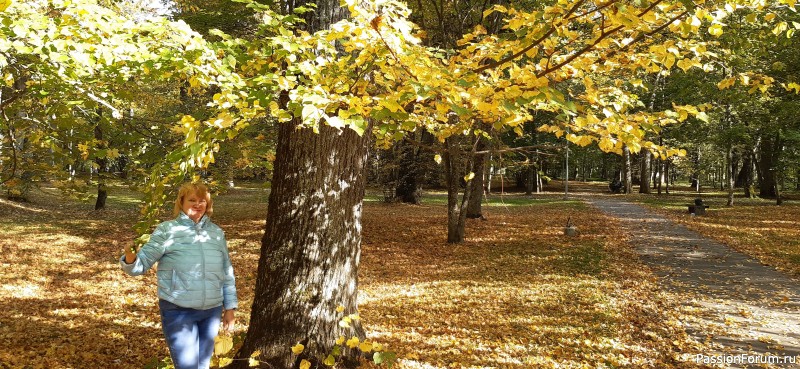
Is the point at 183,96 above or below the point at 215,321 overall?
above

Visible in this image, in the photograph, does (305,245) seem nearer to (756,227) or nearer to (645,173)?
(756,227)

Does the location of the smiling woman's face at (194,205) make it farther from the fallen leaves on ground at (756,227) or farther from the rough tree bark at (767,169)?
the rough tree bark at (767,169)

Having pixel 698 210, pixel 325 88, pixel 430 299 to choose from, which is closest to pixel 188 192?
pixel 325 88

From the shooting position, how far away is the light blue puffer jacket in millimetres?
3040

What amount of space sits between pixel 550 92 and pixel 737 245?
12.8 metres

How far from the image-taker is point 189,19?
13742mm

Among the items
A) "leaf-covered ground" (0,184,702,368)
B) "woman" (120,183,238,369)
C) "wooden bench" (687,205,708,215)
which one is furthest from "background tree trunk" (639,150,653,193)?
"woman" (120,183,238,369)

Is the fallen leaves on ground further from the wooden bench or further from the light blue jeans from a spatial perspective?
the light blue jeans

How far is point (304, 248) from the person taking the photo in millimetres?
3689

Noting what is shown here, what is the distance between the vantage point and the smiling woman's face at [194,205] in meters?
3.21

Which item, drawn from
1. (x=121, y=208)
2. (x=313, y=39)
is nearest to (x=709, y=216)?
(x=313, y=39)

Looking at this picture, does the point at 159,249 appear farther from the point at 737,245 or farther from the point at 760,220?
the point at 760,220

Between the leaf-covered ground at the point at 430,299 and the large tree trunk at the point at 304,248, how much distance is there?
1309 millimetres

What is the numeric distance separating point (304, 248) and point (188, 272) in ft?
2.88
